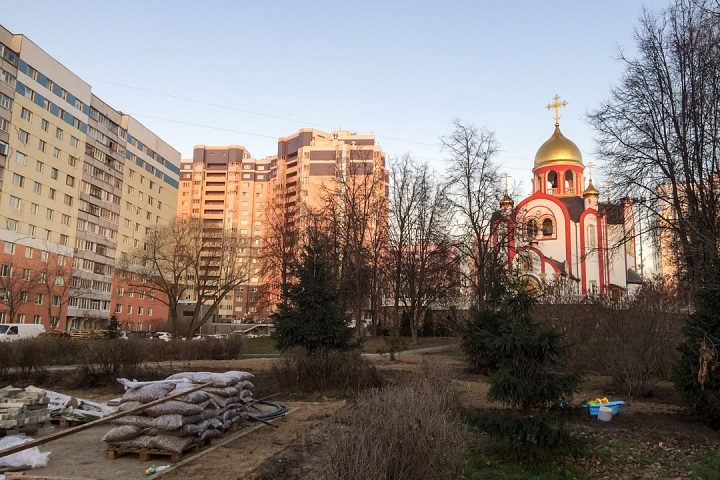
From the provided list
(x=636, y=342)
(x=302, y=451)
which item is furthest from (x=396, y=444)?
(x=636, y=342)

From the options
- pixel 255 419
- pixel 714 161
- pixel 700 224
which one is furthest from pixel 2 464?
pixel 714 161

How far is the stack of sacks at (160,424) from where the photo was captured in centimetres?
668

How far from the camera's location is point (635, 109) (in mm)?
16047

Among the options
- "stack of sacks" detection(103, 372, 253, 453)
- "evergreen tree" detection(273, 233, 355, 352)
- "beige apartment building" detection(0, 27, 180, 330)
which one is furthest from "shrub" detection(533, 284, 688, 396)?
"beige apartment building" detection(0, 27, 180, 330)

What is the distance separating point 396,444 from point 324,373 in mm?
7912

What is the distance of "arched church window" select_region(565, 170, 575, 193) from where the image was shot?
48.9m

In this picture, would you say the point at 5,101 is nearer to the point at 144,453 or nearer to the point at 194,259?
the point at 194,259

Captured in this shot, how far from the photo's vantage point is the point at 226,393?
8.08 meters

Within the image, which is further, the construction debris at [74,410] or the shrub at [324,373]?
the shrub at [324,373]

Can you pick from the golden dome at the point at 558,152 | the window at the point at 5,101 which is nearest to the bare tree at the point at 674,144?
the golden dome at the point at 558,152

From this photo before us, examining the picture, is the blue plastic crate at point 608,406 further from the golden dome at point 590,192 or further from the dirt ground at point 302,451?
the golden dome at point 590,192

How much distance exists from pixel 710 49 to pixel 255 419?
9817 millimetres

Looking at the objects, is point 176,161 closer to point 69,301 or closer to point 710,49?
point 69,301

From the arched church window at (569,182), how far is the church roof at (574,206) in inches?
114
